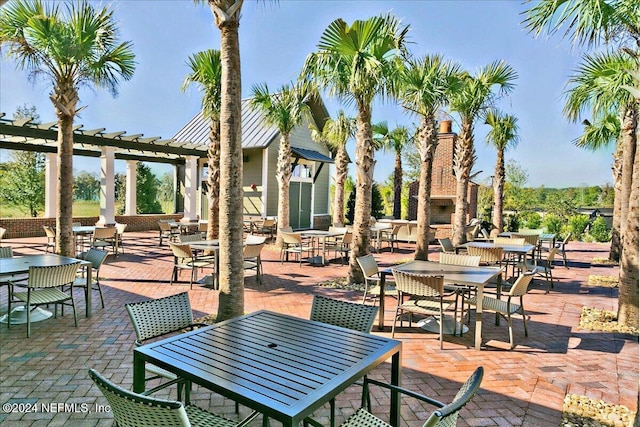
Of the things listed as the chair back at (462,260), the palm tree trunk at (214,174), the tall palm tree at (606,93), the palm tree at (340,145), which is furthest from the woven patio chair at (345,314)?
the palm tree at (340,145)

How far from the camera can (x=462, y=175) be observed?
12.8 metres

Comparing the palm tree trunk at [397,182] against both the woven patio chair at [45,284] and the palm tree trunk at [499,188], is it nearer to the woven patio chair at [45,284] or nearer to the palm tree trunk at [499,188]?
the palm tree trunk at [499,188]

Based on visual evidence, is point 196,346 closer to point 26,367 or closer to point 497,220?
point 26,367

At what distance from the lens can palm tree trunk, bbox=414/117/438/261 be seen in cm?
995

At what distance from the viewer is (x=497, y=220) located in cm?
1577

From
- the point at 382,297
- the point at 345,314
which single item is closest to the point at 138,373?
the point at 345,314

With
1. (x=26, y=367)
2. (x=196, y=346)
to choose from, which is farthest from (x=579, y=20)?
(x=26, y=367)

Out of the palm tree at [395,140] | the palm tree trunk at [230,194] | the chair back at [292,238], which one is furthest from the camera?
the palm tree at [395,140]

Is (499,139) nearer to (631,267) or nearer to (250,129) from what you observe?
(631,267)

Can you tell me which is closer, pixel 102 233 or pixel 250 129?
pixel 102 233

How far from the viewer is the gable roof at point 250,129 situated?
17.2 metres

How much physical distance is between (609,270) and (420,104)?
685 cm

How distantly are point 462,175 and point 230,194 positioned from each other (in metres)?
9.97

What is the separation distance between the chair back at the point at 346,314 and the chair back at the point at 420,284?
1.64m
